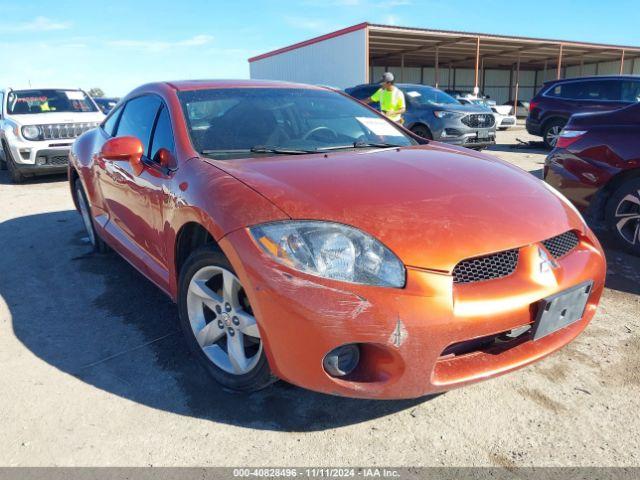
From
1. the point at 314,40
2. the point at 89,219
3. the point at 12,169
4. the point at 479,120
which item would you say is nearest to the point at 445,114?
the point at 479,120

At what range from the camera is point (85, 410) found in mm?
2271

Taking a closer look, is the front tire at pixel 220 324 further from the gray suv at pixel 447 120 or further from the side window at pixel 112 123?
the gray suv at pixel 447 120

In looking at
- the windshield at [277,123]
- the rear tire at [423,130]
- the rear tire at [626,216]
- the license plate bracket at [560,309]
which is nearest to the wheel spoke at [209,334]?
the windshield at [277,123]

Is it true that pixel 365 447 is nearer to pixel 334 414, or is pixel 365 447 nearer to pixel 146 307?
pixel 334 414

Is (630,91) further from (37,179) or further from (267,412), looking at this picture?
(37,179)

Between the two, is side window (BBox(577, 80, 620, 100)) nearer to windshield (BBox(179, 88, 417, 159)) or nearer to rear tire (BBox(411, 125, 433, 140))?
rear tire (BBox(411, 125, 433, 140))

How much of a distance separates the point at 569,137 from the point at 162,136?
350 cm

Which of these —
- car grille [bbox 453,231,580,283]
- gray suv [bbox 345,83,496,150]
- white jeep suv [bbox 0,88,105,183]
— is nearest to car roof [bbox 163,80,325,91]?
car grille [bbox 453,231,580,283]

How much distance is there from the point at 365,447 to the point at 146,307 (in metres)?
1.95

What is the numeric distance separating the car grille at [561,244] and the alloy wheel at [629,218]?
2110 millimetres

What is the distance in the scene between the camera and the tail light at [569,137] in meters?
4.39

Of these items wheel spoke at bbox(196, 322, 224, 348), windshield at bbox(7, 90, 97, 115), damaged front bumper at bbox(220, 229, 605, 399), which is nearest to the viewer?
damaged front bumper at bbox(220, 229, 605, 399)

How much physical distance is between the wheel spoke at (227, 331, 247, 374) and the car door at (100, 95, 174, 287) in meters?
0.73

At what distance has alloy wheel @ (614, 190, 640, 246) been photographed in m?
3.98
